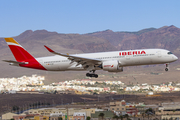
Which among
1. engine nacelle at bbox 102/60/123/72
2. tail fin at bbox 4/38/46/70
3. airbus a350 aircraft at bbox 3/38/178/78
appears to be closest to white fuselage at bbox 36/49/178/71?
airbus a350 aircraft at bbox 3/38/178/78

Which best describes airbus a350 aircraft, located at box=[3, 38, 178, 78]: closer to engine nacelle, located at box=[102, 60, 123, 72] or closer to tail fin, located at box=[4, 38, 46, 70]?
engine nacelle, located at box=[102, 60, 123, 72]

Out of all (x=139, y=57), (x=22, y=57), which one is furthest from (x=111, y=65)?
(x=22, y=57)

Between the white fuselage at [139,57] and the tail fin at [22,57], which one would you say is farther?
the tail fin at [22,57]

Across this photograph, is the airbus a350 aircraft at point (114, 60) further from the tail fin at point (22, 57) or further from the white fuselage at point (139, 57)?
the tail fin at point (22, 57)

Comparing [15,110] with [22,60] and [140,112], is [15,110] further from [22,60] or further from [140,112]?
[22,60]

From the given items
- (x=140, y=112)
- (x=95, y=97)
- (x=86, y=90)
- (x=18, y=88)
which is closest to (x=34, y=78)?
(x=18, y=88)

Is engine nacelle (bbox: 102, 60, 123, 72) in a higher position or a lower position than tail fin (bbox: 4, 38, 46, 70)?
lower

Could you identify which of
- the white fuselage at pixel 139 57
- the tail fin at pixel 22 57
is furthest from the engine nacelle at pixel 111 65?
the tail fin at pixel 22 57

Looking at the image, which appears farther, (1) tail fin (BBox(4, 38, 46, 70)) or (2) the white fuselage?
(1) tail fin (BBox(4, 38, 46, 70))

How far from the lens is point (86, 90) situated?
157m

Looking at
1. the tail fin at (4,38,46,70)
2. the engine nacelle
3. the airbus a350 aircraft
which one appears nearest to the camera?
the engine nacelle

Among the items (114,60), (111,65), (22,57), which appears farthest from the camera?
(22,57)

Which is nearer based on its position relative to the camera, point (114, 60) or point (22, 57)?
point (114, 60)

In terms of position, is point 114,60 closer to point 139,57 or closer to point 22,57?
point 139,57
